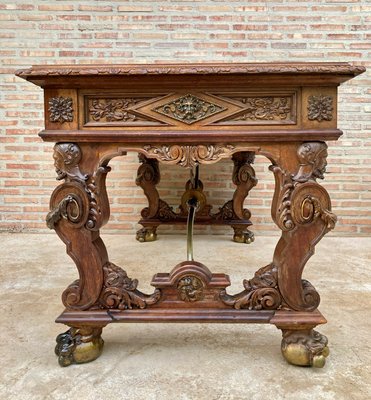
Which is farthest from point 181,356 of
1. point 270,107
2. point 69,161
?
point 270,107

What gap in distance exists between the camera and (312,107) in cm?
115

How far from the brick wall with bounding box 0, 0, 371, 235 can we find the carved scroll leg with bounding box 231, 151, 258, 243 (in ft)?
1.10

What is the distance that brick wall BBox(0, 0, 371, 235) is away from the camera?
10.1 ft

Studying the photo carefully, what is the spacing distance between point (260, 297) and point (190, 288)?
0.22m

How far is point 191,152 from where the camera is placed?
119 cm

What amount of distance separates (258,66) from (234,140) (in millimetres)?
220

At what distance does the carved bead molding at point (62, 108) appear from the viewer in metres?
1.17

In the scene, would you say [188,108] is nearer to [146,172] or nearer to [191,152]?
[191,152]

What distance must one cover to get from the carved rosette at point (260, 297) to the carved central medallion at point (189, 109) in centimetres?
53

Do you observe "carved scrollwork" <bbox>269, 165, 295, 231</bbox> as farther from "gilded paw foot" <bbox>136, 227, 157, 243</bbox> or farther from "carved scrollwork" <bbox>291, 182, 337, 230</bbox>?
"gilded paw foot" <bbox>136, 227, 157, 243</bbox>

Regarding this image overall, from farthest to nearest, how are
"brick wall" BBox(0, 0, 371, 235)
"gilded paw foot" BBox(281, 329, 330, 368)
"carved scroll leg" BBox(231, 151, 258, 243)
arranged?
"brick wall" BBox(0, 0, 371, 235)
"carved scroll leg" BBox(231, 151, 258, 243)
"gilded paw foot" BBox(281, 329, 330, 368)

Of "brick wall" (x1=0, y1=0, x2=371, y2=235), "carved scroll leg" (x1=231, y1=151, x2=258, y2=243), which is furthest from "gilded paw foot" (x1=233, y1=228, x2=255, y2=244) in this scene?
"brick wall" (x1=0, y1=0, x2=371, y2=235)

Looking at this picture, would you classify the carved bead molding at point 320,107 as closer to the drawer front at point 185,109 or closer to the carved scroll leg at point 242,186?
the drawer front at point 185,109

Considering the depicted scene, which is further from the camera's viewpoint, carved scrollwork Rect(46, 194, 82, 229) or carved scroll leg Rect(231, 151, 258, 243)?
carved scroll leg Rect(231, 151, 258, 243)
